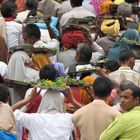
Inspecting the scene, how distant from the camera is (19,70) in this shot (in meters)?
13.5

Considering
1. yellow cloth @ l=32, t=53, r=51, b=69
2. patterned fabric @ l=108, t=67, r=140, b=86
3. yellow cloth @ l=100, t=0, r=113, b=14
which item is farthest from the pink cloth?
patterned fabric @ l=108, t=67, r=140, b=86

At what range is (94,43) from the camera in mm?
15039

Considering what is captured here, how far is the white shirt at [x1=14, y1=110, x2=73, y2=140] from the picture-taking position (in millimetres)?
11617

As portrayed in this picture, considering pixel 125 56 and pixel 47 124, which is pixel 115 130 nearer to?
pixel 47 124

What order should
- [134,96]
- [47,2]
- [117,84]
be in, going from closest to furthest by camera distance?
[134,96] < [117,84] < [47,2]

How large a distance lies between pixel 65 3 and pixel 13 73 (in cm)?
476

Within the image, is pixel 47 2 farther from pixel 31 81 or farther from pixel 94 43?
pixel 31 81

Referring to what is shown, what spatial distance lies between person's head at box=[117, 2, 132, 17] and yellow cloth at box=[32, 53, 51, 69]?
2.84 meters

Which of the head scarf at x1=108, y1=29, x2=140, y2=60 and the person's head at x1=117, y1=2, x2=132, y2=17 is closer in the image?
the head scarf at x1=108, y1=29, x2=140, y2=60

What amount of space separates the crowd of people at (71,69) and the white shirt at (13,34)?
17 mm

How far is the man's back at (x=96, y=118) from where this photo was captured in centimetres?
1109

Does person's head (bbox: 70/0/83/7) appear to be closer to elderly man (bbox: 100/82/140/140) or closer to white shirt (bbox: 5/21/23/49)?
white shirt (bbox: 5/21/23/49)

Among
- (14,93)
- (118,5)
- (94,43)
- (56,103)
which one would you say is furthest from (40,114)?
(118,5)

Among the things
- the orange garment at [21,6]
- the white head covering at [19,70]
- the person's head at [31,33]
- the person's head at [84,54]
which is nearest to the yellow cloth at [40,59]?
the white head covering at [19,70]
